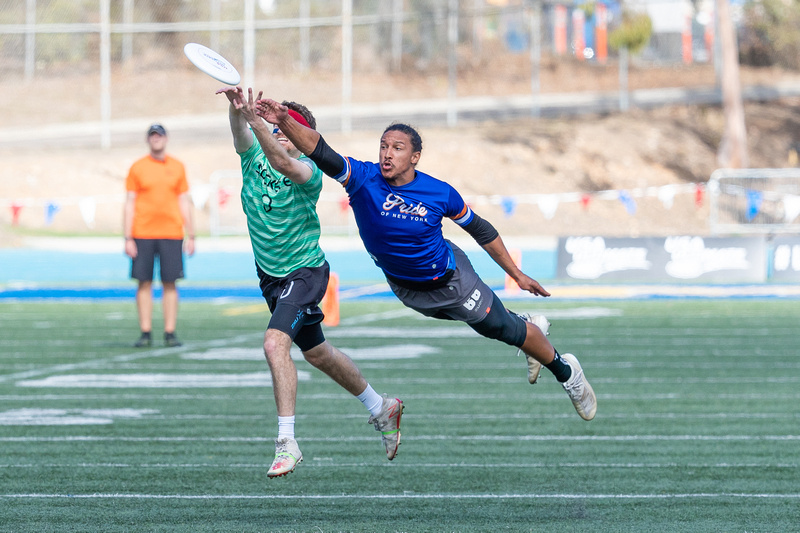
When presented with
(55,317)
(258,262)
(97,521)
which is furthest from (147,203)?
(97,521)

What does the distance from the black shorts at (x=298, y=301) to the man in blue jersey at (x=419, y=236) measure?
34 centimetres

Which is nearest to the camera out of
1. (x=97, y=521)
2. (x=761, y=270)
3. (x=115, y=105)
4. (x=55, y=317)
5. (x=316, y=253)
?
(x=97, y=521)

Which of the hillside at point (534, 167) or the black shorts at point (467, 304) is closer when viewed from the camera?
the black shorts at point (467, 304)

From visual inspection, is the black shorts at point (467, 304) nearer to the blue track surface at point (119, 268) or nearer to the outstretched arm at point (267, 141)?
the outstretched arm at point (267, 141)

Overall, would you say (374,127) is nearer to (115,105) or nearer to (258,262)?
(115,105)

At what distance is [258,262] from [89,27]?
23.6 metres

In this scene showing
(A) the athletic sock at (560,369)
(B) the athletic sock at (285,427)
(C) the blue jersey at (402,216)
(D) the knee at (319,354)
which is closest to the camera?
(B) the athletic sock at (285,427)

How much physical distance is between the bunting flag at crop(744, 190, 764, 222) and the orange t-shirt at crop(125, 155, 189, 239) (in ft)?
46.3

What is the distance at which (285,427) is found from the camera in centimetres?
587

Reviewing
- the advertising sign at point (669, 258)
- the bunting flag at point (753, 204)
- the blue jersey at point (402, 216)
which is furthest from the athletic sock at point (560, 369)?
the bunting flag at point (753, 204)

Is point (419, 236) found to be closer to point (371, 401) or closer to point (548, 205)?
point (371, 401)

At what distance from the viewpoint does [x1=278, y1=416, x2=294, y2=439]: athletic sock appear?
19.1 feet

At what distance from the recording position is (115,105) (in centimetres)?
3491

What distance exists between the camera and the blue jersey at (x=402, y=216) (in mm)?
6172
